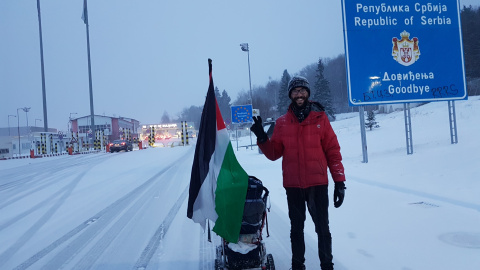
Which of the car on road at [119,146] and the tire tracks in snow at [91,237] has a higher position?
the car on road at [119,146]

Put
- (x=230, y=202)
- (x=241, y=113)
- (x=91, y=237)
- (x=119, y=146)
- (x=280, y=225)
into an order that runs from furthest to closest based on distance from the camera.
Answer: (x=119, y=146), (x=241, y=113), (x=280, y=225), (x=91, y=237), (x=230, y=202)

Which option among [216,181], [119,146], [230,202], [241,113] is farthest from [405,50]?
[119,146]

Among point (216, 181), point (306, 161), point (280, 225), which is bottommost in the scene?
point (280, 225)

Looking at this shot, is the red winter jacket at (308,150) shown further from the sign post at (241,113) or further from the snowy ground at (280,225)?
the sign post at (241,113)

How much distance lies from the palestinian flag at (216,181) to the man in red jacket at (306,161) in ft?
1.45

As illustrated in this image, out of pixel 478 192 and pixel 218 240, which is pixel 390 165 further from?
pixel 218 240

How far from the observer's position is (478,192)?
21.7 ft

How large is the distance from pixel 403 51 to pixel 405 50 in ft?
0.21

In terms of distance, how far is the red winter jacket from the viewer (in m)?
3.51

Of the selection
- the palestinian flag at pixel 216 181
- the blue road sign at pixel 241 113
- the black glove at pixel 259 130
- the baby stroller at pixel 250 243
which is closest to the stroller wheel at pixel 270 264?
the baby stroller at pixel 250 243

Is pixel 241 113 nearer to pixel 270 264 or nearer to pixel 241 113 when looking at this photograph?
pixel 241 113

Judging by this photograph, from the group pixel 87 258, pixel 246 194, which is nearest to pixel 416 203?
pixel 246 194

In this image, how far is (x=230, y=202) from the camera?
346 cm

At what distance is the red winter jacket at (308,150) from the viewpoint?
3.51 meters
